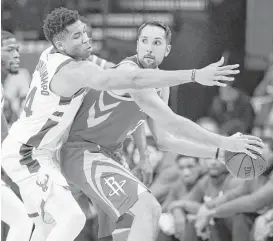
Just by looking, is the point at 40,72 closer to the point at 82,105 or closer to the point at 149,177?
the point at 82,105

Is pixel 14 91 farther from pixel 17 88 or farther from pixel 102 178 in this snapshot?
pixel 102 178

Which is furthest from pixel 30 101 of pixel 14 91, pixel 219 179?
pixel 219 179

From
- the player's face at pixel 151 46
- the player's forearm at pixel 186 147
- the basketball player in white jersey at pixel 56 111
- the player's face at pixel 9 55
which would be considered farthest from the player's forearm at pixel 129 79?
the player's face at pixel 9 55

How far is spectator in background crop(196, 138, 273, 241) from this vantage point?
249 inches

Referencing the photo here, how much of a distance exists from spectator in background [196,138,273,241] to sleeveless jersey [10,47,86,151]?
2.20 m

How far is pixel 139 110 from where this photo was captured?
191 inches

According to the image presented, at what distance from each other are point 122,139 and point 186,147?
0.46 metres

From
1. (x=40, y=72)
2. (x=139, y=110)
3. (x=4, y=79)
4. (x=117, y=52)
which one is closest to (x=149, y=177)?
(x=139, y=110)

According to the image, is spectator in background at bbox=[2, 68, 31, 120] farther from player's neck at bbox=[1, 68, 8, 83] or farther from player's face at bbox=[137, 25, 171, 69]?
player's face at bbox=[137, 25, 171, 69]

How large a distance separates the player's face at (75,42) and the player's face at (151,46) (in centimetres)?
41

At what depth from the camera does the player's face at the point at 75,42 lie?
4770 millimetres

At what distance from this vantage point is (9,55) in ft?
20.4

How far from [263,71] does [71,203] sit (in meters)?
2.64

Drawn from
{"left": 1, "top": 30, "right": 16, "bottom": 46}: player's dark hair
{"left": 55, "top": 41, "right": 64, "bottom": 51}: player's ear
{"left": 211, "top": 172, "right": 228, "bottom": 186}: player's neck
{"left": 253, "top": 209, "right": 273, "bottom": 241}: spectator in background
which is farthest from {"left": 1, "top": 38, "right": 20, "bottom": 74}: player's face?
{"left": 253, "top": 209, "right": 273, "bottom": 241}: spectator in background
